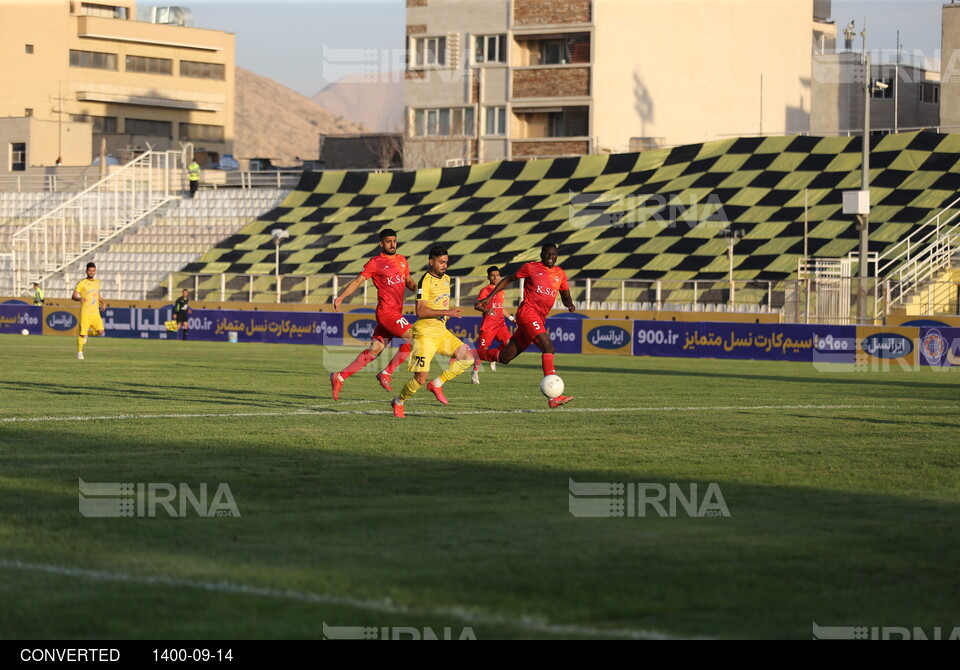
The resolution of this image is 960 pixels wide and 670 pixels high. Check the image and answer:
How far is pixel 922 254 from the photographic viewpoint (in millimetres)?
41875

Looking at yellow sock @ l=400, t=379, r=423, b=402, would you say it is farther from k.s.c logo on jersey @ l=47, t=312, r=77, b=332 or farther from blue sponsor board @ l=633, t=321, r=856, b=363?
k.s.c logo on jersey @ l=47, t=312, r=77, b=332

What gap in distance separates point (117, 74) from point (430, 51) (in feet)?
143

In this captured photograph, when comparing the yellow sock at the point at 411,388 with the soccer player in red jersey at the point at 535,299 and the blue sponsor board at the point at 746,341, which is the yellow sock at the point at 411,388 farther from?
the blue sponsor board at the point at 746,341

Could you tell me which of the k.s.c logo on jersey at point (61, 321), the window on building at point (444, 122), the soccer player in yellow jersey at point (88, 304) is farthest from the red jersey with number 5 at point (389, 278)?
the window on building at point (444, 122)

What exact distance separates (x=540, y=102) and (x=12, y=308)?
32093 mm

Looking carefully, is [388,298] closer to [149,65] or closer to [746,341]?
[746,341]

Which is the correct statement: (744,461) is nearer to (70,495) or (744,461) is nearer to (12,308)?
(70,495)

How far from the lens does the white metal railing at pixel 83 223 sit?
59.3 metres

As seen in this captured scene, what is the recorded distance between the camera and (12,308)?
4941cm

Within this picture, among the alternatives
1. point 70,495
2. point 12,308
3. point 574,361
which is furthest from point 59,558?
point 12,308

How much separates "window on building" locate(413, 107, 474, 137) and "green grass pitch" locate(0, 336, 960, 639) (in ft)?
190

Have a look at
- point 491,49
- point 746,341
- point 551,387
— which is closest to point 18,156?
point 491,49

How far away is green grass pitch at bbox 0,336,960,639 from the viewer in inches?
254

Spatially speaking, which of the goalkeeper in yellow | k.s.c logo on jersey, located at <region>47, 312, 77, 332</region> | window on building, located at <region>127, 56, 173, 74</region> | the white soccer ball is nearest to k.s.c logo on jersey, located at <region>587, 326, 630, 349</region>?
k.s.c logo on jersey, located at <region>47, 312, 77, 332</region>
